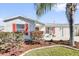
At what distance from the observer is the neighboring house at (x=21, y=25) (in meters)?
4.15

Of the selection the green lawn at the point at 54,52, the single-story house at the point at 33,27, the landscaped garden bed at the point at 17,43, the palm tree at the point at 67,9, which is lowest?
the green lawn at the point at 54,52

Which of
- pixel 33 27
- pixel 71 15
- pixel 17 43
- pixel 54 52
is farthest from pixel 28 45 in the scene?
pixel 71 15

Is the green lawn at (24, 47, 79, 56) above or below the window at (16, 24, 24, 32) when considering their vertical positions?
below

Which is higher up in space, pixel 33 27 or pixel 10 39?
pixel 33 27

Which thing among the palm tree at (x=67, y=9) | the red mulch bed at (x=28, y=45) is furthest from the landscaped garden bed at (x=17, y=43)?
the palm tree at (x=67, y=9)

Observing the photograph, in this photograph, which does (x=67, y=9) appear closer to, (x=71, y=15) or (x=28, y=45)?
(x=71, y=15)

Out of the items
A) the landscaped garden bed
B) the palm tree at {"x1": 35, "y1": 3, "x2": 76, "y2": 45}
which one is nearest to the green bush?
the landscaped garden bed

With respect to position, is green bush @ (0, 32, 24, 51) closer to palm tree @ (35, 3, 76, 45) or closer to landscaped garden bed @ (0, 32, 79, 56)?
landscaped garden bed @ (0, 32, 79, 56)

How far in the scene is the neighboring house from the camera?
4.15 meters

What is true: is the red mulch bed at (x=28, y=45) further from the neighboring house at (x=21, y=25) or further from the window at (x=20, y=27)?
the window at (x=20, y=27)

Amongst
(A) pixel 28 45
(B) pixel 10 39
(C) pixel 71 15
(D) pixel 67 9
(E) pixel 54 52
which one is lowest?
(E) pixel 54 52

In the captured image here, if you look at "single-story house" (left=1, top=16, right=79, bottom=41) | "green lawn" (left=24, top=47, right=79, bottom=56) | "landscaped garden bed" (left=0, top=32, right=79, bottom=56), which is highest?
"single-story house" (left=1, top=16, right=79, bottom=41)

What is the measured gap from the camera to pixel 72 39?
166 inches

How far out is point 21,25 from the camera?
4.16 meters
